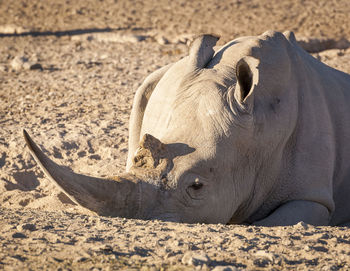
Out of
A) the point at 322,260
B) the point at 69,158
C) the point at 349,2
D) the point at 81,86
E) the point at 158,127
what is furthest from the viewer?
the point at 349,2

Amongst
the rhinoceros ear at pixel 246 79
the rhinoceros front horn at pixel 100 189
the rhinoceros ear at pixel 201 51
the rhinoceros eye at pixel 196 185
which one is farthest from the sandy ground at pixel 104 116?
the rhinoceros ear at pixel 201 51

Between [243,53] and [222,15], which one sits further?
[222,15]

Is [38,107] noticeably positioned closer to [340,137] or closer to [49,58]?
[49,58]

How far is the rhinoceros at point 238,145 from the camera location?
4738 millimetres

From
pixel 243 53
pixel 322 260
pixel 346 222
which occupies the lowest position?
pixel 346 222

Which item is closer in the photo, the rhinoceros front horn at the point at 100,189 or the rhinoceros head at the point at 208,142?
the rhinoceros front horn at the point at 100,189

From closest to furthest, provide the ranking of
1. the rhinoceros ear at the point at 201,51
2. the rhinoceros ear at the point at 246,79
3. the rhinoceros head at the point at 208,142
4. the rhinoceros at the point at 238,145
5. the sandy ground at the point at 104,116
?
1. the sandy ground at the point at 104,116
2. the rhinoceros head at the point at 208,142
3. the rhinoceros at the point at 238,145
4. the rhinoceros ear at the point at 246,79
5. the rhinoceros ear at the point at 201,51

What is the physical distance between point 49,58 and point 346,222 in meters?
7.38

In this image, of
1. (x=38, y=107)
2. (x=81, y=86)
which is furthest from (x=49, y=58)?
(x=38, y=107)

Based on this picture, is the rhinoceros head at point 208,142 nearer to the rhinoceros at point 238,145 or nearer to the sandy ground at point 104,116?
the rhinoceros at point 238,145

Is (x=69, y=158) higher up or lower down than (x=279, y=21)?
lower down

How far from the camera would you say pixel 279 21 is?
14688mm

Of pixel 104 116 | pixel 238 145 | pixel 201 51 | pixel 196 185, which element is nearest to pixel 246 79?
pixel 238 145

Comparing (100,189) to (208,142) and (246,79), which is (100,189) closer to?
(208,142)
